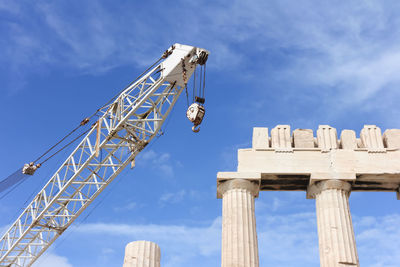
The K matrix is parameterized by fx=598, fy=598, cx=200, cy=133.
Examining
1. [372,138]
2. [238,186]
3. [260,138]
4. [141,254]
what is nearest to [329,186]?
[372,138]

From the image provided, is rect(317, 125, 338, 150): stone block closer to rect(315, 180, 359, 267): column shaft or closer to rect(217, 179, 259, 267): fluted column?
rect(315, 180, 359, 267): column shaft

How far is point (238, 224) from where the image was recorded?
3341 cm

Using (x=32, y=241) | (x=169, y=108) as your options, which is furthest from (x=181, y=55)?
(x=32, y=241)

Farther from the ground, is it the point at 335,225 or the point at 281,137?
the point at 281,137

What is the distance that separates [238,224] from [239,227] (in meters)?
0.18

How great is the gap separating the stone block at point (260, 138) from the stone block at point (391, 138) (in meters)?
7.38

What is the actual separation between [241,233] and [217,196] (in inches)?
140

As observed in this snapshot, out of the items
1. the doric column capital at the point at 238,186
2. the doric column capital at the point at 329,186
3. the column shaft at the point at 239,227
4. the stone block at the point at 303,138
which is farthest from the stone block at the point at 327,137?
the column shaft at the point at 239,227

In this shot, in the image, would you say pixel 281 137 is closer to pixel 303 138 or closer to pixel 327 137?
pixel 303 138

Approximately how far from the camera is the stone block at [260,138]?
119ft

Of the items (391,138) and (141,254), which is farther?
(391,138)

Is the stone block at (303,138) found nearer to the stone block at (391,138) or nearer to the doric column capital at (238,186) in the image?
the doric column capital at (238,186)

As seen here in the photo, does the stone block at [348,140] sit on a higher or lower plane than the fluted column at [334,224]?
higher

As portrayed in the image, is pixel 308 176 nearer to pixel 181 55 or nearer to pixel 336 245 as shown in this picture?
pixel 336 245
